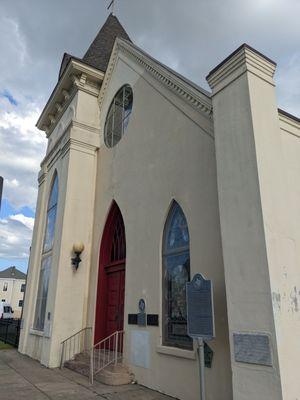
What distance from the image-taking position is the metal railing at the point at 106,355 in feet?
23.4

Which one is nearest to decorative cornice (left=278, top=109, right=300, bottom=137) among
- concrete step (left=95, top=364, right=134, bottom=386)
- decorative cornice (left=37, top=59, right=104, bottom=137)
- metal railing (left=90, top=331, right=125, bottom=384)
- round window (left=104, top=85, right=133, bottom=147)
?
round window (left=104, top=85, right=133, bottom=147)

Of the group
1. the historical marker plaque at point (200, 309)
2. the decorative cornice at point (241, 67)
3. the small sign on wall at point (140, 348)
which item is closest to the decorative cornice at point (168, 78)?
the decorative cornice at point (241, 67)

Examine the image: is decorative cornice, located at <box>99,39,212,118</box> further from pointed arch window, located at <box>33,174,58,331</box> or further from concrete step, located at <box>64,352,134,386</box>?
concrete step, located at <box>64,352,134,386</box>

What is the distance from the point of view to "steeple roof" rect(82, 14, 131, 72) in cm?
1328

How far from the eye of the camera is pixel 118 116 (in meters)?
10.7

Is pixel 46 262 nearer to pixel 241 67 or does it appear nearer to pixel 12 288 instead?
pixel 241 67

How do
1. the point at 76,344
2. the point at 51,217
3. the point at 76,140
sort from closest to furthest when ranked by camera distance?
the point at 76,344
the point at 76,140
the point at 51,217

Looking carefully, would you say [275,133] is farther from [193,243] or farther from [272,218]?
[193,243]

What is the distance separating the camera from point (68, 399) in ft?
18.6

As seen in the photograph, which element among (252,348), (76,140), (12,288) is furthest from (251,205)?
(12,288)

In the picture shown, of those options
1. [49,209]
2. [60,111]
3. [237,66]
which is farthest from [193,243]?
[60,111]

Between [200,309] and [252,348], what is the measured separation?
839 mm

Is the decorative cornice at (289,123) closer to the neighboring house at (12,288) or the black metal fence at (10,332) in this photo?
the black metal fence at (10,332)

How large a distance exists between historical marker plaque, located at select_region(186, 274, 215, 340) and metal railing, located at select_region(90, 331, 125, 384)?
2958mm
